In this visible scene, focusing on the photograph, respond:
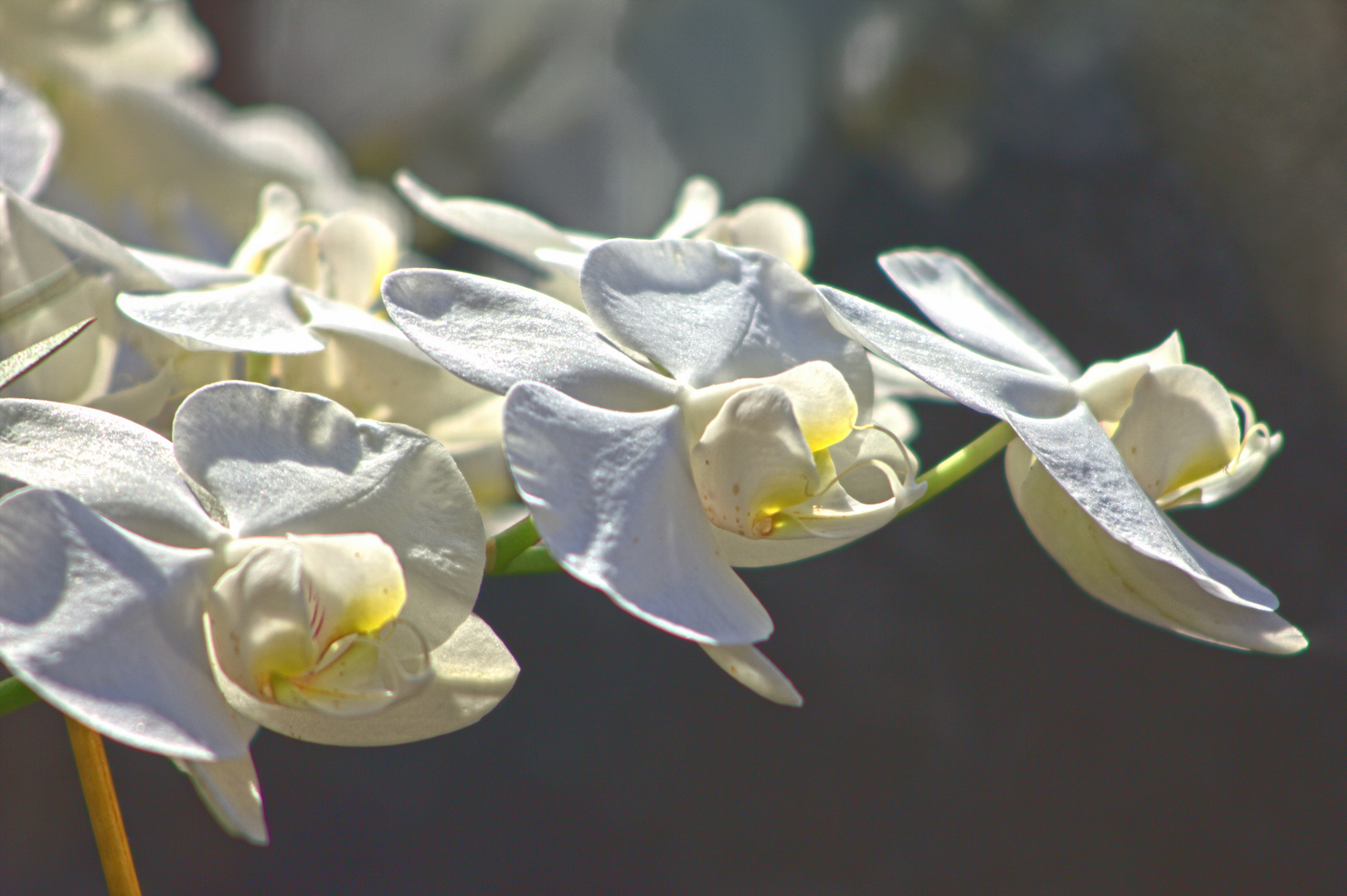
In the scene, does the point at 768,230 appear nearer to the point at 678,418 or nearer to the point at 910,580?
the point at 678,418

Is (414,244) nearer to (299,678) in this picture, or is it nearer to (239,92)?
(239,92)

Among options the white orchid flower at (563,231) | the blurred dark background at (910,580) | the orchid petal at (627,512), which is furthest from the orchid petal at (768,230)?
the blurred dark background at (910,580)

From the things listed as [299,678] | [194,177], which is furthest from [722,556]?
[194,177]

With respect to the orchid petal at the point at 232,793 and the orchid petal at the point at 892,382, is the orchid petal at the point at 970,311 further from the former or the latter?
the orchid petal at the point at 232,793

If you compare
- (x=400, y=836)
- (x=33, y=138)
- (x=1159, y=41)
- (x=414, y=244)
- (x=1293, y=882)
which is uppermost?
(x=1159, y=41)

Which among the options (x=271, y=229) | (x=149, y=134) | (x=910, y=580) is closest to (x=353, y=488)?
(x=271, y=229)
